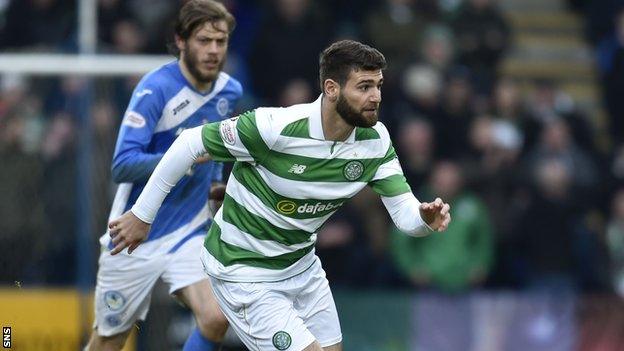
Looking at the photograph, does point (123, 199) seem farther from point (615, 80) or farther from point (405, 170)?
point (615, 80)

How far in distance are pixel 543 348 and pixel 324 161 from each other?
270 inches

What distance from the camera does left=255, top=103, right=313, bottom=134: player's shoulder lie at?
7.82 m

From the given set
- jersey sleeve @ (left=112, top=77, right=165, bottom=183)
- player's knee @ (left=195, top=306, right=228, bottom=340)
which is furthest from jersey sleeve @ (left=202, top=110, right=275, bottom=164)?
player's knee @ (left=195, top=306, right=228, bottom=340)

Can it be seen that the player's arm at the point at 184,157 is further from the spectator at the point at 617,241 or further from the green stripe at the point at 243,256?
the spectator at the point at 617,241

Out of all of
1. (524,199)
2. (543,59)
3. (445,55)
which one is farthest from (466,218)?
(543,59)

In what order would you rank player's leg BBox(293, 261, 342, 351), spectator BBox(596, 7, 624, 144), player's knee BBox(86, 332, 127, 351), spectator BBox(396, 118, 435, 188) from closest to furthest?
player's leg BBox(293, 261, 342, 351)
player's knee BBox(86, 332, 127, 351)
spectator BBox(396, 118, 435, 188)
spectator BBox(596, 7, 624, 144)

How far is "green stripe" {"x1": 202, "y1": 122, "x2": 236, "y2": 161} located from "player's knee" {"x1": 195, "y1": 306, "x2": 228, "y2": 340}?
3.77 ft

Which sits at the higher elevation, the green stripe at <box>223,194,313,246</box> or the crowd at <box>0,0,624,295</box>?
the green stripe at <box>223,194,313,246</box>

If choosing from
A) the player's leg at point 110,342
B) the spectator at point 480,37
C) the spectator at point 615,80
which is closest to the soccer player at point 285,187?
the player's leg at point 110,342

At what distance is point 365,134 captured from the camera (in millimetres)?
8039

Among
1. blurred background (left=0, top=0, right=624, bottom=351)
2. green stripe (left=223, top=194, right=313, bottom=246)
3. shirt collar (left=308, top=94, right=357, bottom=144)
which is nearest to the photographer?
shirt collar (left=308, top=94, right=357, bottom=144)

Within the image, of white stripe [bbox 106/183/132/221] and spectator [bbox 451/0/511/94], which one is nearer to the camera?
white stripe [bbox 106/183/132/221]

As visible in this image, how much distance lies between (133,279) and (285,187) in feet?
5.07

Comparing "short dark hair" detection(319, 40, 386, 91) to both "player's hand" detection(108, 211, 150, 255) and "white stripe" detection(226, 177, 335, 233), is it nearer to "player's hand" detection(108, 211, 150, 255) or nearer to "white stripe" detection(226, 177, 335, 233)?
"white stripe" detection(226, 177, 335, 233)
